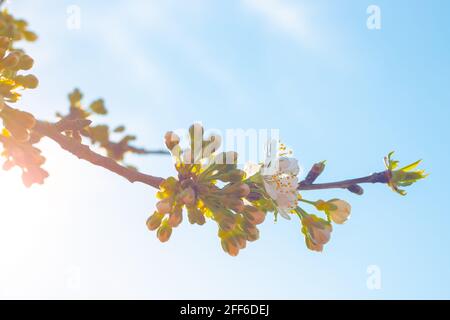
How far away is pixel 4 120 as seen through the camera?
2.61 metres

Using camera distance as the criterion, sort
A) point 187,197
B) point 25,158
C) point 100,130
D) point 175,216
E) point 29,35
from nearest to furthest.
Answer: point 187,197 → point 175,216 → point 25,158 → point 100,130 → point 29,35

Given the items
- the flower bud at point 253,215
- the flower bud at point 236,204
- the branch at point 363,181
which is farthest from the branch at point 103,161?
the branch at point 363,181

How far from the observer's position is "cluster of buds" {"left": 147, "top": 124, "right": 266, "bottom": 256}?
8.05 feet

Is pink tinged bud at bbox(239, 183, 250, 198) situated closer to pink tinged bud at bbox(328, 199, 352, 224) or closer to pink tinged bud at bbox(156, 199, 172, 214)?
pink tinged bud at bbox(156, 199, 172, 214)

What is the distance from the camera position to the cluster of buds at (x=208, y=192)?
96.6 inches

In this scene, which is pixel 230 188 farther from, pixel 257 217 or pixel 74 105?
pixel 74 105

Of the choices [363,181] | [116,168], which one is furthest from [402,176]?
[116,168]

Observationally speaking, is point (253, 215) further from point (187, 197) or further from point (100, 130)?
point (100, 130)

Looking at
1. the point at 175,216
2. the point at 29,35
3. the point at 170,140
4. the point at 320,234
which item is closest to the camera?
the point at 175,216

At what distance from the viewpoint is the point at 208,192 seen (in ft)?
8.22

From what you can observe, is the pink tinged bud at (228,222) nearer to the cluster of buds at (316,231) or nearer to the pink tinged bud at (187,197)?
the pink tinged bud at (187,197)
